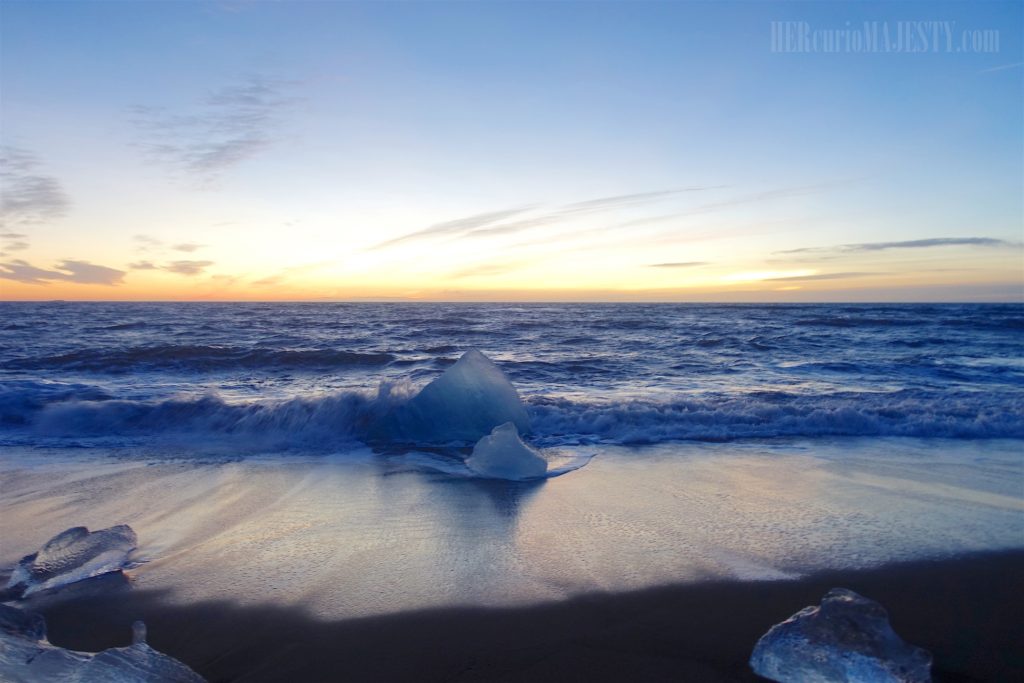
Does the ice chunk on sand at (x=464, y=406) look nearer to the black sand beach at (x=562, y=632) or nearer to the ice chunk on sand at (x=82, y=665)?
the black sand beach at (x=562, y=632)

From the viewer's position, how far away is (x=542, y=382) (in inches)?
509

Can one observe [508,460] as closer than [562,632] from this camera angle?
No

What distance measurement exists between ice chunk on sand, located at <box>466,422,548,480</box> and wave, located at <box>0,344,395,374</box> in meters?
11.0

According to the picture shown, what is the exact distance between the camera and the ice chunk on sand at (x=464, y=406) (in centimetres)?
766

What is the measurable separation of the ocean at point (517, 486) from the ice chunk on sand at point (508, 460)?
0.20 meters

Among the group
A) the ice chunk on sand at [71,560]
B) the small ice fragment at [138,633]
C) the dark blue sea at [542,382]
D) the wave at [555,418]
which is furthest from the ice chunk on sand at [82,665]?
the wave at [555,418]

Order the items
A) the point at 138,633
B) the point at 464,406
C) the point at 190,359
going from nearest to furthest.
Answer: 1. the point at 138,633
2. the point at 464,406
3. the point at 190,359

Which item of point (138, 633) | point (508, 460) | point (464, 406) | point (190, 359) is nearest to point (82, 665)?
point (138, 633)

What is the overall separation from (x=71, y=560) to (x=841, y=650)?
14.1 feet

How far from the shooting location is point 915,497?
500 cm

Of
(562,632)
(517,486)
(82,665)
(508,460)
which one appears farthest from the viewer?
(508,460)

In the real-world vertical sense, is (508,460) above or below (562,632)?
above

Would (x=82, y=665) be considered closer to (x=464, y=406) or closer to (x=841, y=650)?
(x=841, y=650)

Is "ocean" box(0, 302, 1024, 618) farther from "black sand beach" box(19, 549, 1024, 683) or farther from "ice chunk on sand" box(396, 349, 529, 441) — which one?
"ice chunk on sand" box(396, 349, 529, 441)
